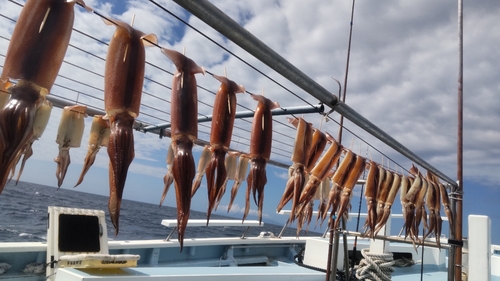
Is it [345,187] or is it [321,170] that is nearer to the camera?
[321,170]

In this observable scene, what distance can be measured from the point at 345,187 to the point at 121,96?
2.82 m

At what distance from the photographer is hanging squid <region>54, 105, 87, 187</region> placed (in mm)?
2031

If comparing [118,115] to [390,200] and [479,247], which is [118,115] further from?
[479,247]

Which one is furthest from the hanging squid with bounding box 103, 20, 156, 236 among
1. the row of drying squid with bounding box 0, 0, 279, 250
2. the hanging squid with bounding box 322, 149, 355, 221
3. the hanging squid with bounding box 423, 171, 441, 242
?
the hanging squid with bounding box 423, 171, 441, 242

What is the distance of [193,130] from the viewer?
6.19 feet

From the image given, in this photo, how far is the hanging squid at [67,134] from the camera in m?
2.03

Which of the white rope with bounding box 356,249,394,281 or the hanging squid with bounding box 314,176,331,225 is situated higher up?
the hanging squid with bounding box 314,176,331,225

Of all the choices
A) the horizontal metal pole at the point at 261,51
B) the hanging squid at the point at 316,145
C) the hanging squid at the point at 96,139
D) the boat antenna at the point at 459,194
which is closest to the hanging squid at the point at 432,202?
the boat antenna at the point at 459,194

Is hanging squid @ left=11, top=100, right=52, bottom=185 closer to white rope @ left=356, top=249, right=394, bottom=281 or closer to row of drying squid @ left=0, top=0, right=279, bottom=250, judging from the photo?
row of drying squid @ left=0, top=0, right=279, bottom=250

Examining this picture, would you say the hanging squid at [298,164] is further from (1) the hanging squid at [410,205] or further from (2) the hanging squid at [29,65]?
(1) the hanging squid at [410,205]

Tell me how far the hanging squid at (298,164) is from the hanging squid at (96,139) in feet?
4.32

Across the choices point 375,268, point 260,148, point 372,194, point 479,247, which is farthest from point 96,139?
point 375,268

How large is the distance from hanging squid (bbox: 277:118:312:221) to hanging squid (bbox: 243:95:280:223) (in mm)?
371

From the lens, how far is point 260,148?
→ 248 centimetres
